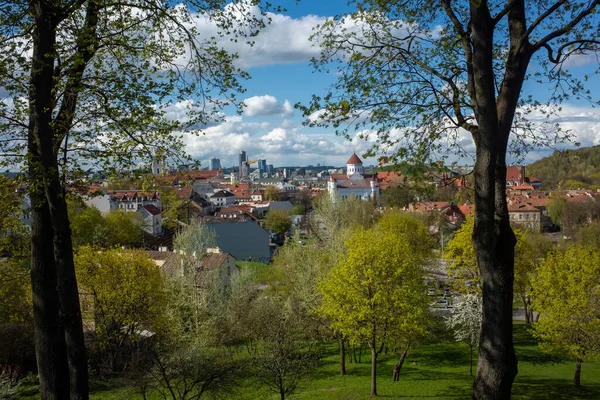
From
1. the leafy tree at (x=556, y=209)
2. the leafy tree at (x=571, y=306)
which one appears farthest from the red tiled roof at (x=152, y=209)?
the leafy tree at (x=556, y=209)

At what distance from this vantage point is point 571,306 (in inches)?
680

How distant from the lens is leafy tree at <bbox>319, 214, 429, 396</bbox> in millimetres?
15484

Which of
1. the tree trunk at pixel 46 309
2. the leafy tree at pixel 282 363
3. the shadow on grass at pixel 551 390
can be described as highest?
the tree trunk at pixel 46 309

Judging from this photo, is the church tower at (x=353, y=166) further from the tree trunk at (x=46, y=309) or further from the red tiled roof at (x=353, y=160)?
the tree trunk at (x=46, y=309)

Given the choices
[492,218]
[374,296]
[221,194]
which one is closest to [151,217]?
[374,296]

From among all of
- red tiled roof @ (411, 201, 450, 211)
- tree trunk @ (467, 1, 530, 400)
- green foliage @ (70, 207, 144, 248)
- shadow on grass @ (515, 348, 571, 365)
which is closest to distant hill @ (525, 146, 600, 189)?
red tiled roof @ (411, 201, 450, 211)

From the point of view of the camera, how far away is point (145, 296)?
18.7 meters

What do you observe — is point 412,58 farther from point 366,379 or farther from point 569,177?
point 569,177

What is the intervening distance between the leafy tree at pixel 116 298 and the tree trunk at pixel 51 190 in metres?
12.5

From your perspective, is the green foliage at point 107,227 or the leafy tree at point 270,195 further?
the leafy tree at point 270,195

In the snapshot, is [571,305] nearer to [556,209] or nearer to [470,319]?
[470,319]

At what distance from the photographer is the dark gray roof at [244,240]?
170ft

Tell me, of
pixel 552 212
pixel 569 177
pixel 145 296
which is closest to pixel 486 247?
pixel 145 296

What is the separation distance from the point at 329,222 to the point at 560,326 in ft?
74.5
